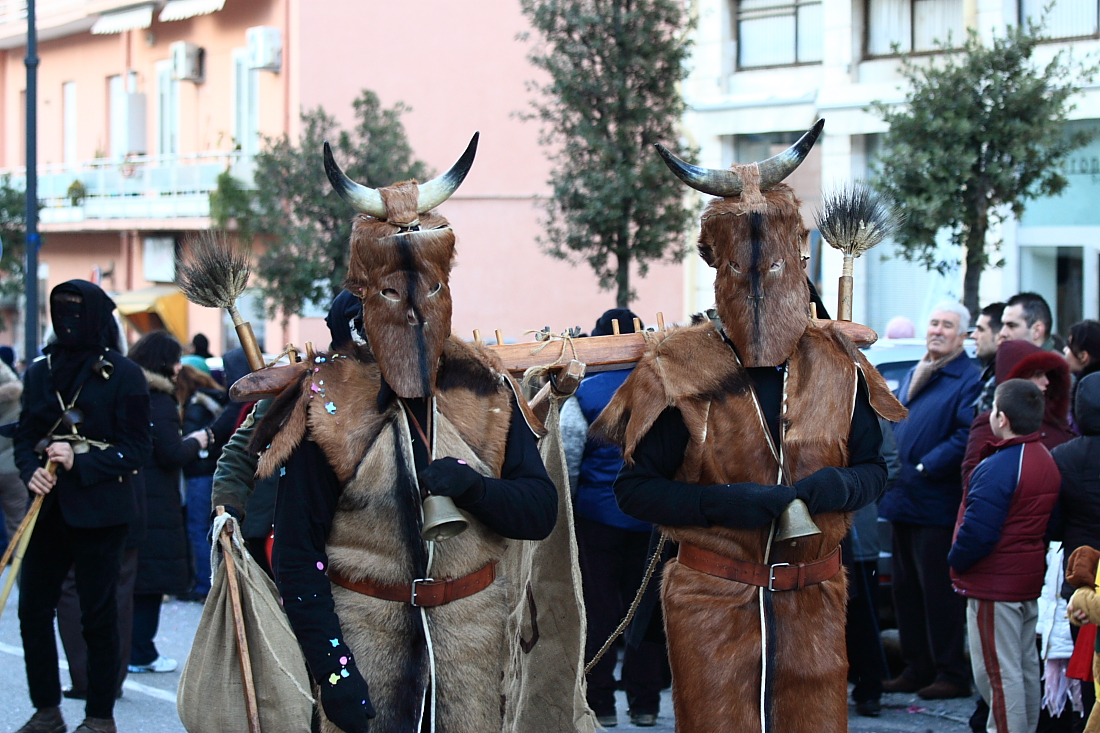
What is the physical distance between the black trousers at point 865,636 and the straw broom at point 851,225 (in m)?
2.22

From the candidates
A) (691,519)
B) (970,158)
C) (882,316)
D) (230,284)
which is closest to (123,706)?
(230,284)

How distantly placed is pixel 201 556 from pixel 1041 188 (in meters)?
8.02

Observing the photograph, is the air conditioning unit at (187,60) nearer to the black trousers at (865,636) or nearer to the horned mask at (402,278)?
the black trousers at (865,636)

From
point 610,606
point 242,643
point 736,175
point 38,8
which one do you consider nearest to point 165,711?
point 610,606

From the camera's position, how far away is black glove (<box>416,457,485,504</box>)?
3273mm

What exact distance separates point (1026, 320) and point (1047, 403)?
4.22ft

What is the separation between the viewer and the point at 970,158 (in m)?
11.3

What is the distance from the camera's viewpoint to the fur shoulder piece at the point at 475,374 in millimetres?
3658

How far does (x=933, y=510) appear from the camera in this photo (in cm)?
666

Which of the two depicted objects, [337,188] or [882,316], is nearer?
[337,188]

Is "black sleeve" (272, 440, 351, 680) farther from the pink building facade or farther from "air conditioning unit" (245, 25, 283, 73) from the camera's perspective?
"air conditioning unit" (245, 25, 283, 73)

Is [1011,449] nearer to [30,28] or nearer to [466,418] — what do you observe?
[466,418]

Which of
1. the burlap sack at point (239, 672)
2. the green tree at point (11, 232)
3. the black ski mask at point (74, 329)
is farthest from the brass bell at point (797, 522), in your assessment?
the green tree at point (11, 232)

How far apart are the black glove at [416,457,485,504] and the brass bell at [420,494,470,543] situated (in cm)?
3
